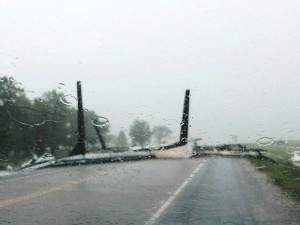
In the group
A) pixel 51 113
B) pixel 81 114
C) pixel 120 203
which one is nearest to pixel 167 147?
pixel 81 114

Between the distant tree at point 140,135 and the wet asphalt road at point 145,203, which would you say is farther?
the distant tree at point 140,135

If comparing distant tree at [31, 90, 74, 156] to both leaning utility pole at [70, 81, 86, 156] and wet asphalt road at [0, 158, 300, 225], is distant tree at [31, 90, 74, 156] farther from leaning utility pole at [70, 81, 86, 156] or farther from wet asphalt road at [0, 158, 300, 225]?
wet asphalt road at [0, 158, 300, 225]

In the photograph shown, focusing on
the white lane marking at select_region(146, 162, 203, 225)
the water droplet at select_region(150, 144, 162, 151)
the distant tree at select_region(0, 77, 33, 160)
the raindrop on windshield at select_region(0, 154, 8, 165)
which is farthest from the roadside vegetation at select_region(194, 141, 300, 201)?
the distant tree at select_region(0, 77, 33, 160)

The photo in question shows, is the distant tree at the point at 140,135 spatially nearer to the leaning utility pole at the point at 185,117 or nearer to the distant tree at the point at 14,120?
the leaning utility pole at the point at 185,117

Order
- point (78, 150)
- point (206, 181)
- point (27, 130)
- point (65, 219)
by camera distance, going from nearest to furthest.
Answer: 1. point (65, 219)
2. point (206, 181)
3. point (78, 150)
4. point (27, 130)

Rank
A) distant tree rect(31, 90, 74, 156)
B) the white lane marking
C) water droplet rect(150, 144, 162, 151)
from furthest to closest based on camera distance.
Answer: distant tree rect(31, 90, 74, 156) → water droplet rect(150, 144, 162, 151) → the white lane marking

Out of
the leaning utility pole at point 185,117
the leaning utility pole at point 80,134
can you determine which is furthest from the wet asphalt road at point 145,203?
the leaning utility pole at point 185,117

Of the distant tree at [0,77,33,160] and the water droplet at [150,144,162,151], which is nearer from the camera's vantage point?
the water droplet at [150,144,162,151]

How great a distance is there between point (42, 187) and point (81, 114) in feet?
76.0

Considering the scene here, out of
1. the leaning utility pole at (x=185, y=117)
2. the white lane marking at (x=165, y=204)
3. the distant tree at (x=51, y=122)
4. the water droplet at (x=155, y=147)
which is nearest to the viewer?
the white lane marking at (x=165, y=204)

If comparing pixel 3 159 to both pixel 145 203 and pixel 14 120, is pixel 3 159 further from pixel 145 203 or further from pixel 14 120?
pixel 145 203

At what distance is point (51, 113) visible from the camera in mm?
94000

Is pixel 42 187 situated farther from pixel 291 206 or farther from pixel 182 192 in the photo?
pixel 291 206

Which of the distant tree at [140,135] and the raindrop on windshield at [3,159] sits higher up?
the distant tree at [140,135]
